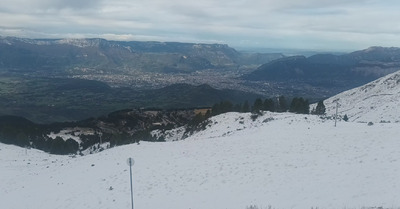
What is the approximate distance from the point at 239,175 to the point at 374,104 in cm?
7027

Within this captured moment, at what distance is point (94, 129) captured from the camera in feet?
371

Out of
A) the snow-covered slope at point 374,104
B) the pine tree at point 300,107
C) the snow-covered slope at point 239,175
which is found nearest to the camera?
the snow-covered slope at point 239,175

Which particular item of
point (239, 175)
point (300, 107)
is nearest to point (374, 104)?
point (300, 107)

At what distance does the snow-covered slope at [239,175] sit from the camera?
1939cm

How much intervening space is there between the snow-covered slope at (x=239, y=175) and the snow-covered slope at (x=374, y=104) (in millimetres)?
33065

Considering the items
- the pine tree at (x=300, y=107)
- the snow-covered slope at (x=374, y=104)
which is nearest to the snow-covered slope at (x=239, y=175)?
the snow-covered slope at (x=374, y=104)

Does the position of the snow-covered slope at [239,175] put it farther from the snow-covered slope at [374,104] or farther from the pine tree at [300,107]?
the pine tree at [300,107]

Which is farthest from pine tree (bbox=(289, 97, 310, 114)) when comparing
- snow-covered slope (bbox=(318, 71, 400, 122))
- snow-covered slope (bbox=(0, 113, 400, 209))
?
snow-covered slope (bbox=(0, 113, 400, 209))

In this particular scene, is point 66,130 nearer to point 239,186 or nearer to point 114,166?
point 114,166

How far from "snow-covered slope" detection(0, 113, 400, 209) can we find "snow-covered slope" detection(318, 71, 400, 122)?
108 ft

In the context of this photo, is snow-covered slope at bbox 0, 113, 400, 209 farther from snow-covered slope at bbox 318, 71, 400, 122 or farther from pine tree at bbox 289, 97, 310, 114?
pine tree at bbox 289, 97, 310, 114

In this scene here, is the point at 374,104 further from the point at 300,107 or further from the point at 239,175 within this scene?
the point at 239,175

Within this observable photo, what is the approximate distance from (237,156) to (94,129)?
91.5m

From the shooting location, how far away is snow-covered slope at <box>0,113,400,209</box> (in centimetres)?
1939
